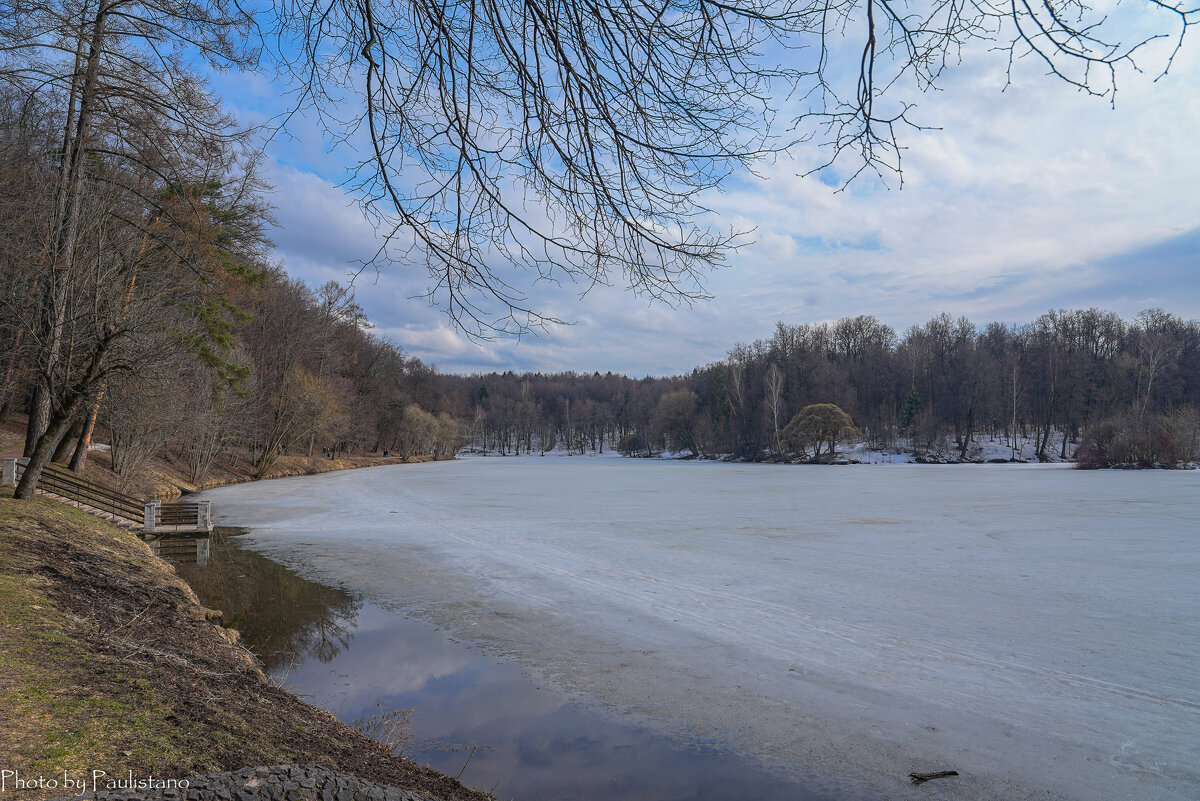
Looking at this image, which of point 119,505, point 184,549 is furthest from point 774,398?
point 184,549

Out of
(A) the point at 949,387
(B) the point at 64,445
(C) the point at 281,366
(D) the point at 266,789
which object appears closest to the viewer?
(D) the point at 266,789

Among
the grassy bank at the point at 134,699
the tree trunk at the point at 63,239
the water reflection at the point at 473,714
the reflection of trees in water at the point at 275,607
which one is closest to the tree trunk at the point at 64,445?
the tree trunk at the point at 63,239

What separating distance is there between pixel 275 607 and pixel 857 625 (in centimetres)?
816

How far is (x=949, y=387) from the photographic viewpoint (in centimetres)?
6850

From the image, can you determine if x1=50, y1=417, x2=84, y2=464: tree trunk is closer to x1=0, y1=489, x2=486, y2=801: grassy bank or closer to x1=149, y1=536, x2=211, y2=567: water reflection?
x1=149, y1=536, x2=211, y2=567: water reflection

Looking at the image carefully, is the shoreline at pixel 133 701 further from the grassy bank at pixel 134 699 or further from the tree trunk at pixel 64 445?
the tree trunk at pixel 64 445

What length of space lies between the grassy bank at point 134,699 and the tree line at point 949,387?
5318 cm

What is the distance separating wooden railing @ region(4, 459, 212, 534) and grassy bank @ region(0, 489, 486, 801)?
29.0ft

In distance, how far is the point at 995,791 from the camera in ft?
14.2

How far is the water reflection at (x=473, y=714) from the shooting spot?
4.63 m

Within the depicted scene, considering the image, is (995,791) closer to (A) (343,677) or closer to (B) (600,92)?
(B) (600,92)

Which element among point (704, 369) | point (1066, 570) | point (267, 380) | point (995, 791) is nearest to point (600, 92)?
point (995, 791)

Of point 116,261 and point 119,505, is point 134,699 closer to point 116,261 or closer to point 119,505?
point 116,261

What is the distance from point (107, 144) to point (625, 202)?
557 inches
